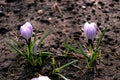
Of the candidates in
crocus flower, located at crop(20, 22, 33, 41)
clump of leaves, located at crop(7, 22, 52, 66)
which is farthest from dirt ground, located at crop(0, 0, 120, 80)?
crocus flower, located at crop(20, 22, 33, 41)

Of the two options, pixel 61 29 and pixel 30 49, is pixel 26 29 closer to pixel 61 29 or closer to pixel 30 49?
pixel 30 49

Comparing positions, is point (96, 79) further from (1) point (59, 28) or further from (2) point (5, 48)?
(2) point (5, 48)

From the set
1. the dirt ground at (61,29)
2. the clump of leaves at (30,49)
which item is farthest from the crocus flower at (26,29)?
the dirt ground at (61,29)

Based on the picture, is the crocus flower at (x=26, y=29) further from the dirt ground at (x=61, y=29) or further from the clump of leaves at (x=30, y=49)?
the dirt ground at (x=61, y=29)

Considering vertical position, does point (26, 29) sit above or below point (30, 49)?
above

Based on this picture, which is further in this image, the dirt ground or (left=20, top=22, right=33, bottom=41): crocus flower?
the dirt ground

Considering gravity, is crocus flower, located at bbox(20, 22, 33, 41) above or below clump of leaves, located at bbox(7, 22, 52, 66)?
above

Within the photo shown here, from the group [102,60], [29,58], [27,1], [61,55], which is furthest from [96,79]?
[27,1]

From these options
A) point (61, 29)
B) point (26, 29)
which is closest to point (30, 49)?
point (26, 29)

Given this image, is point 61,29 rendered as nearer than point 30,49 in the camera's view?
No

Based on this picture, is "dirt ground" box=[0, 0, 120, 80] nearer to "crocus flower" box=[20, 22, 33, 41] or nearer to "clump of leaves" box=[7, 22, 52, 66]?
"clump of leaves" box=[7, 22, 52, 66]
